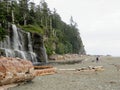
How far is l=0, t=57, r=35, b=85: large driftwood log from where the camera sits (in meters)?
16.7

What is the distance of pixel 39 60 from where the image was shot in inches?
2827

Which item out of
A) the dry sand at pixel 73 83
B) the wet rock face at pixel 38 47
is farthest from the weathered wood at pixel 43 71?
the wet rock face at pixel 38 47

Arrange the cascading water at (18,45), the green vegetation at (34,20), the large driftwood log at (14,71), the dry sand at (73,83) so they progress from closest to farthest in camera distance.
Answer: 1. the large driftwood log at (14,71)
2. the dry sand at (73,83)
3. the cascading water at (18,45)
4. the green vegetation at (34,20)

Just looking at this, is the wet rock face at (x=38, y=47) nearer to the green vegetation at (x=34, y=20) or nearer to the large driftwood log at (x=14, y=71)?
the green vegetation at (x=34, y=20)

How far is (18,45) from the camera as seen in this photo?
64.2 m

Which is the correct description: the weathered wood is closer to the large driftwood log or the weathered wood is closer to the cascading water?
the large driftwood log

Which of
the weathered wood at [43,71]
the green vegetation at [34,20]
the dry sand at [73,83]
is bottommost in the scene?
the dry sand at [73,83]

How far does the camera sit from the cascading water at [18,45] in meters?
58.3

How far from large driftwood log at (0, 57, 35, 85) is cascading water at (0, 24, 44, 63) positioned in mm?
35561

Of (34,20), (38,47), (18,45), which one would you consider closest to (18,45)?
(18,45)

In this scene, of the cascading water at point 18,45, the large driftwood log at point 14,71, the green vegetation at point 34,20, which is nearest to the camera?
the large driftwood log at point 14,71

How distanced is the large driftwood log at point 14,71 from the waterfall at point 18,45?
35296 mm

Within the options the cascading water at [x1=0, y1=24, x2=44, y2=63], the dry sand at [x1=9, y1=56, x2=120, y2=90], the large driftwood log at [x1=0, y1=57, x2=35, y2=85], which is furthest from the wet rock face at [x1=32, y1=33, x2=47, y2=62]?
the large driftwood log at [x1=0, y1=57, x2=35, y2=85]

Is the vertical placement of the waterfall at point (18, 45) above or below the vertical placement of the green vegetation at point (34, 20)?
below
